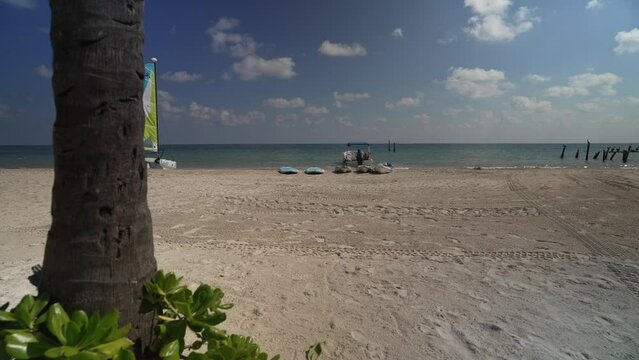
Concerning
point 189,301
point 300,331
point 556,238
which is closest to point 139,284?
point 189,301

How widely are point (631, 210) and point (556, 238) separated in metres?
3.57

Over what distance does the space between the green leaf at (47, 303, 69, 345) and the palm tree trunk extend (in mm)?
98

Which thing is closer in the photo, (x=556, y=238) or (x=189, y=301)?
(x=189, y=301)

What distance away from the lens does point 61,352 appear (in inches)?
41.9

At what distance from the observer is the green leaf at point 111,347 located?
115 cm

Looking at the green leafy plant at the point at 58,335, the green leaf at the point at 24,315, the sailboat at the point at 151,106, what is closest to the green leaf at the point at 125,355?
the green leafy plant at the point at 58,335

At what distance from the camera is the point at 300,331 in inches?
120

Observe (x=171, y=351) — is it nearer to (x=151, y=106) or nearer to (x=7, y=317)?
(x=7, y=317)

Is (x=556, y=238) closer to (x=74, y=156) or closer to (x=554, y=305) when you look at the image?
(x=554, y=305)

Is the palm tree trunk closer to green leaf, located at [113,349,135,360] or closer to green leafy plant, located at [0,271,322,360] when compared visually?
green leafy plant, located at [0,271,322,360]

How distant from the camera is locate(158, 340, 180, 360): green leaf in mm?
1373

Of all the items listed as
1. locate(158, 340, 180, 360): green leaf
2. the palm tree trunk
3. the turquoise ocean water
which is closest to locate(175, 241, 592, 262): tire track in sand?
locate(158, 340, 180, 360): green leaf

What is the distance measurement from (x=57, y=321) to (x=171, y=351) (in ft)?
1.37

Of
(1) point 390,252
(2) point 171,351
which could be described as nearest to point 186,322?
(2) point 171,351
